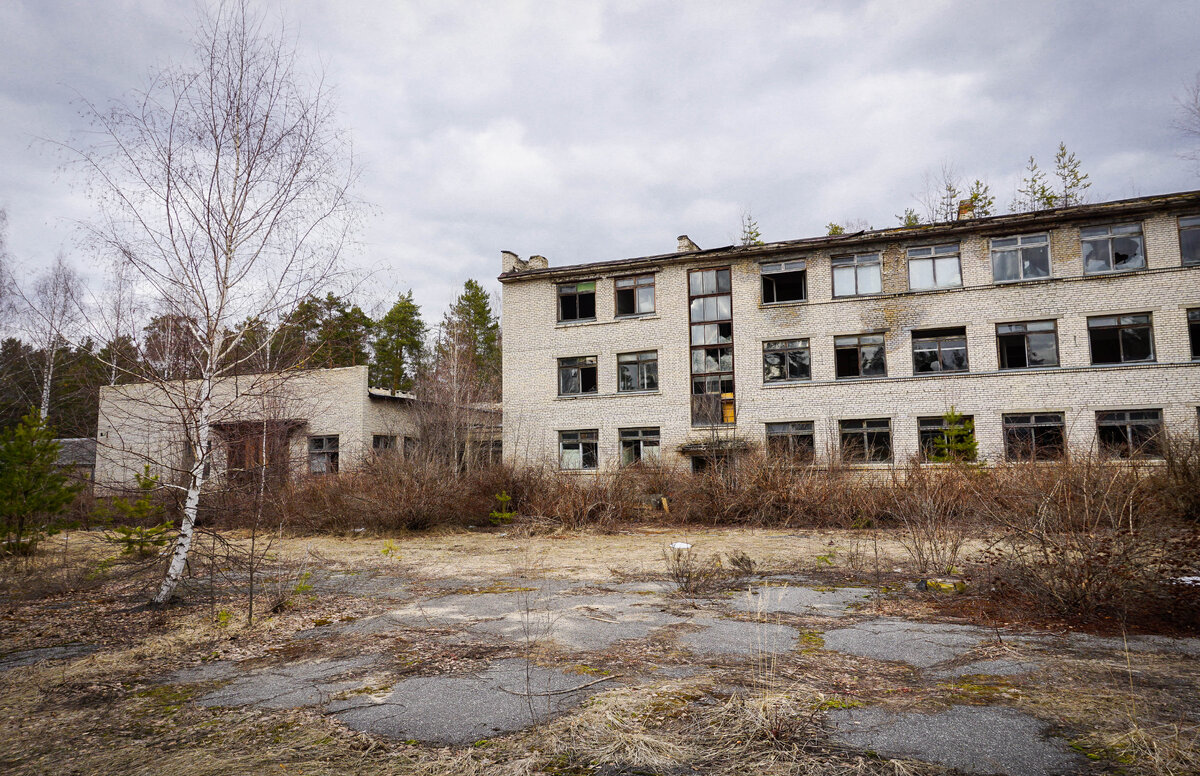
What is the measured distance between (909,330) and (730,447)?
26.9 feet

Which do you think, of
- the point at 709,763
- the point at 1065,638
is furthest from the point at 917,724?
the point at 1065,638

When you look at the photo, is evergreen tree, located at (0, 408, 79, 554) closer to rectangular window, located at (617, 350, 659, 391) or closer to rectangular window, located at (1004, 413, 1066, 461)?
rectangular window, located at (617, 350, 659, 391)

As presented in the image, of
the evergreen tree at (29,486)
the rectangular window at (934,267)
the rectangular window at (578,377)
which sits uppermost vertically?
the rectangular window at (934,267)

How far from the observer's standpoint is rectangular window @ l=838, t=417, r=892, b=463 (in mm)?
24125

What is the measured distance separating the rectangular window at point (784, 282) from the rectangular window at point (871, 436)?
215 inches

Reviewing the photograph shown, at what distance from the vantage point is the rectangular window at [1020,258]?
77.5ft

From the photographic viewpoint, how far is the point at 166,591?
740cm

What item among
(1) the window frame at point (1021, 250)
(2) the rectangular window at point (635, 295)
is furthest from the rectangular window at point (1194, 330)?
(2) the rectangular window at point (635, 295)

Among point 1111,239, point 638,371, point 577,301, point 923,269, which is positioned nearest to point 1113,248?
point 1111,239

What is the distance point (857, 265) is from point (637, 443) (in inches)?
442

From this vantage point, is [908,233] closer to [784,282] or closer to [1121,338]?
[784,282]

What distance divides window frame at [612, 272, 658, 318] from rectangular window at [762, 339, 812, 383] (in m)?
5.07

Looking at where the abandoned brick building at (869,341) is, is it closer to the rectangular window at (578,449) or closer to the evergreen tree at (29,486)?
the rectangular window at (578,449)

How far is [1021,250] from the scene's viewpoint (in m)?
23.8
